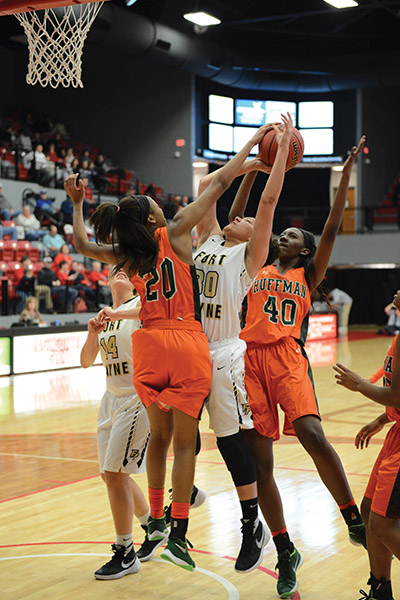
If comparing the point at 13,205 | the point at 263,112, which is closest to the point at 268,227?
the point at 13,205

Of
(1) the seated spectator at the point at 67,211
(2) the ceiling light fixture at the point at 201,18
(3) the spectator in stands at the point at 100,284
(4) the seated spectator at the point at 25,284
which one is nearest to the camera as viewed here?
(4) the seated spectator at the point at 25,284

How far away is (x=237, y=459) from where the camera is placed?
3.73m

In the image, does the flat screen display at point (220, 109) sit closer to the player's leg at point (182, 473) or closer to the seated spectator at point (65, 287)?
the seated spectator at point (65, 287)

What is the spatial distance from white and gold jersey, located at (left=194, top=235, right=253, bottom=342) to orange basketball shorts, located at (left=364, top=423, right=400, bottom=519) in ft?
3.12

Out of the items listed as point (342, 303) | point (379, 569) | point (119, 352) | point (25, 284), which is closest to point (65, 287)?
point (25, 284)

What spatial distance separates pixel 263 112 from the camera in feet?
86.5

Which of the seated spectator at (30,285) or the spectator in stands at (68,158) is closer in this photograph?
A: the seated spectator at (30,285)

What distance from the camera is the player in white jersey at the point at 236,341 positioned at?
374 cm

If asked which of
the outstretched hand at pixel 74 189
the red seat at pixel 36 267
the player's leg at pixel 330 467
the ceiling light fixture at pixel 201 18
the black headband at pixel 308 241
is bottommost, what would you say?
the player's leg at pixel 330 467

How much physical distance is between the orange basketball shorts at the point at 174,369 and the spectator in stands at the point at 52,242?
1281 cm

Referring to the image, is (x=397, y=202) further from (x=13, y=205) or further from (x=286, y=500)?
(x=286, y=500)

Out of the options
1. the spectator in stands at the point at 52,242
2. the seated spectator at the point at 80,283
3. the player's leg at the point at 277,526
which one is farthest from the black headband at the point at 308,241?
the spectator in stands at the point at 52,242

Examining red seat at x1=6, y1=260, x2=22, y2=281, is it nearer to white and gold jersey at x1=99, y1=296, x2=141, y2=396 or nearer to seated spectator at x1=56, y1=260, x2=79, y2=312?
seated spectator at x1=56, y1=260, x2=79, y2=312

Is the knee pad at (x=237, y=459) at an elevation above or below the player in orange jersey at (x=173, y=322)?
below
